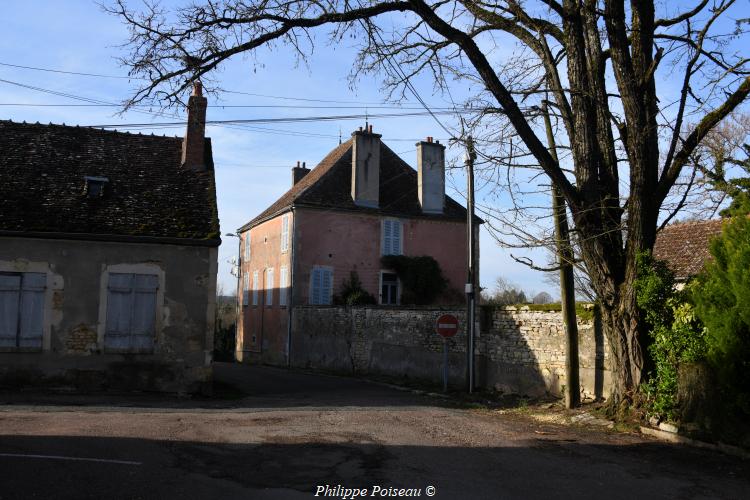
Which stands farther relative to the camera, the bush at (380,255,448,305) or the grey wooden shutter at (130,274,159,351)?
the bush at (380,255,448,305)

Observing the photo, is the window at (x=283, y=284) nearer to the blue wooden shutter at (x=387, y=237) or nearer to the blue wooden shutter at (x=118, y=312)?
the blue wooden shutter at (x=387, y=237)

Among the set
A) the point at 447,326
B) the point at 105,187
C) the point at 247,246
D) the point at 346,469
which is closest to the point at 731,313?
the point at 346,469

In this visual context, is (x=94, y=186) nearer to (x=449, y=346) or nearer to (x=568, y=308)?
(x=449, y=346)

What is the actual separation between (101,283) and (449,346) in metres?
9.24

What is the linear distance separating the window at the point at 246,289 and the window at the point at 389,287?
339 inches

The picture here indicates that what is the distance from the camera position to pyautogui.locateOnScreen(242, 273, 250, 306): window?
36537 mm

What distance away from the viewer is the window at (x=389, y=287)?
3125 cm

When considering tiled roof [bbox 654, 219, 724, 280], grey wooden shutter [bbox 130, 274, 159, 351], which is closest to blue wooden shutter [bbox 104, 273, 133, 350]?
grey wooden shutter [bbox 130, 274, 159, 351]

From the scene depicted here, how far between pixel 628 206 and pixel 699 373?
3.10 meters

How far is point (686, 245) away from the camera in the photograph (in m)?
24.7

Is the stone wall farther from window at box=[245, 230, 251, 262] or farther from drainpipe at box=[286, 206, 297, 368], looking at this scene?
window at box=[245, 230, 251, 262]

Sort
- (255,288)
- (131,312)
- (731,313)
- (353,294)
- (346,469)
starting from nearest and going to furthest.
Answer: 1. (346,469)
2. (731,313)
3. (131,312)
4. (353,294)
5. (255,288)

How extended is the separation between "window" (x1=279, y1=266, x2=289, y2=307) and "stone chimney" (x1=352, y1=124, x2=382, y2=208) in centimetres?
449

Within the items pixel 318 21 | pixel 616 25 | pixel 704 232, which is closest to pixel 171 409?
pixel 318 21
